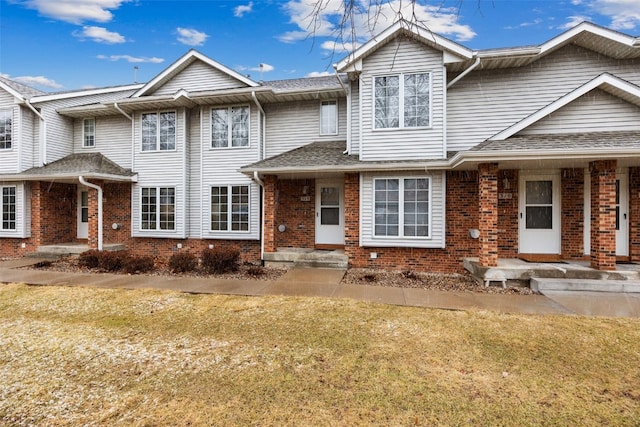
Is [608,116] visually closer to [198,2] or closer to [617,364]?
[617,364]

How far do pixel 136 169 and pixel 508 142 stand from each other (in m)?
12.2

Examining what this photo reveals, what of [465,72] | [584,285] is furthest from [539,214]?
[465,72]

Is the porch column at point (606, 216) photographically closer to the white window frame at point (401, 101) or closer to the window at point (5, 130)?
the white window frame at point (401, 101)

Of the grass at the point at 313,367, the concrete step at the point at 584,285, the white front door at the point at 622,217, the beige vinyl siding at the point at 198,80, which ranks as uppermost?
the beige vinyl siding at the point at 198,80

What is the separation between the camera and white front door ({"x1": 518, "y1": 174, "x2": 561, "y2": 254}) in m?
8.76

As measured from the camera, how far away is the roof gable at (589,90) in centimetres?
749

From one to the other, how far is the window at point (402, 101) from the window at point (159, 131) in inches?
295

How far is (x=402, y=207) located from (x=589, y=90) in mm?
5118

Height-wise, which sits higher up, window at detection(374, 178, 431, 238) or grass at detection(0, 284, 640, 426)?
window at detection(374, 178, 431, 238)

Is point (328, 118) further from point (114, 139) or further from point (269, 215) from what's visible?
point (114, 139)

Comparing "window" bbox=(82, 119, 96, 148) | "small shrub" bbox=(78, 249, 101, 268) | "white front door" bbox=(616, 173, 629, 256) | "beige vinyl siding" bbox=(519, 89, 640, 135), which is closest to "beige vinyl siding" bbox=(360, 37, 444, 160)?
"beige vinyl siding" bbox=(519, 89, 640, 135)

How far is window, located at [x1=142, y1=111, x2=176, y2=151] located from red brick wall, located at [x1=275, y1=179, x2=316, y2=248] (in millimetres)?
4515

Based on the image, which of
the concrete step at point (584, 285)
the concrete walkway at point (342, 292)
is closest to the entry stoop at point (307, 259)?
the concrete walkway at point (342, 292)

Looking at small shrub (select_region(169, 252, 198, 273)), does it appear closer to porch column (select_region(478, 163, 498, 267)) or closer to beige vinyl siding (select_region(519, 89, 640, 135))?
porch column (select_region(478, 163, 498, 267))
